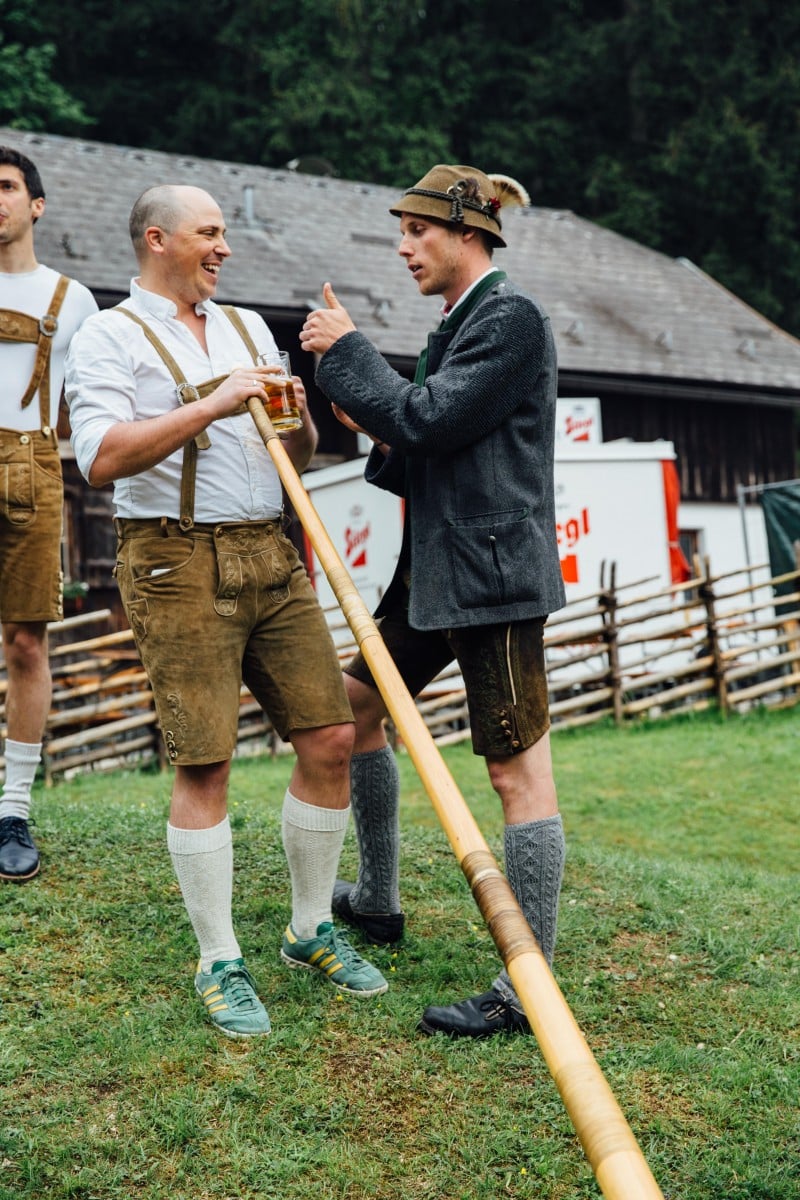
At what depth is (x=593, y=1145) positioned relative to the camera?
189 cm

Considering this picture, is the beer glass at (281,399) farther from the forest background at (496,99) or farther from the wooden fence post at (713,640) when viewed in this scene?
the forest background at (496,99)

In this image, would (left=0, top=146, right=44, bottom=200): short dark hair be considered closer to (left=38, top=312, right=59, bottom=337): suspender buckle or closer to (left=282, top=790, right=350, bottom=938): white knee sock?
(left=38, top=312, right=59, bottom=337): suspender buckle

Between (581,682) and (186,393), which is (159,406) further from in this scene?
(581,682)

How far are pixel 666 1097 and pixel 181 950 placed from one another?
147 cm

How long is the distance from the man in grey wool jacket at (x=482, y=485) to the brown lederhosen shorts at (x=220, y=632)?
1.01 feet

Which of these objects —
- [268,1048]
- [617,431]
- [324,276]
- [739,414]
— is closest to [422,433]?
[268,1048]

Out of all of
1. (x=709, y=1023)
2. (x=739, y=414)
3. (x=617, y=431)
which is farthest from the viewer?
(x=739, y=414)

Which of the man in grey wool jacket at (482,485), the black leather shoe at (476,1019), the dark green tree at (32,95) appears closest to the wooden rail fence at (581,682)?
the man in grey wool jacket at (482,485)

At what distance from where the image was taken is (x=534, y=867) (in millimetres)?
3479

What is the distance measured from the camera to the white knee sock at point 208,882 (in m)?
3.39

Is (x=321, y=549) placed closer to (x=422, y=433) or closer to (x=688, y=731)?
(x=422, y=433)

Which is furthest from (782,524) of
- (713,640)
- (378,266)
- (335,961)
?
(335,961)

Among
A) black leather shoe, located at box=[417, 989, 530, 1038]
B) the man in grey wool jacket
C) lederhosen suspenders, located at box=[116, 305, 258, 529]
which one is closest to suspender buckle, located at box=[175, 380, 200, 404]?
lederhosen suspenders, located at box=[116, 305, 258, 529]

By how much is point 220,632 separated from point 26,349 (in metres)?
1.40
